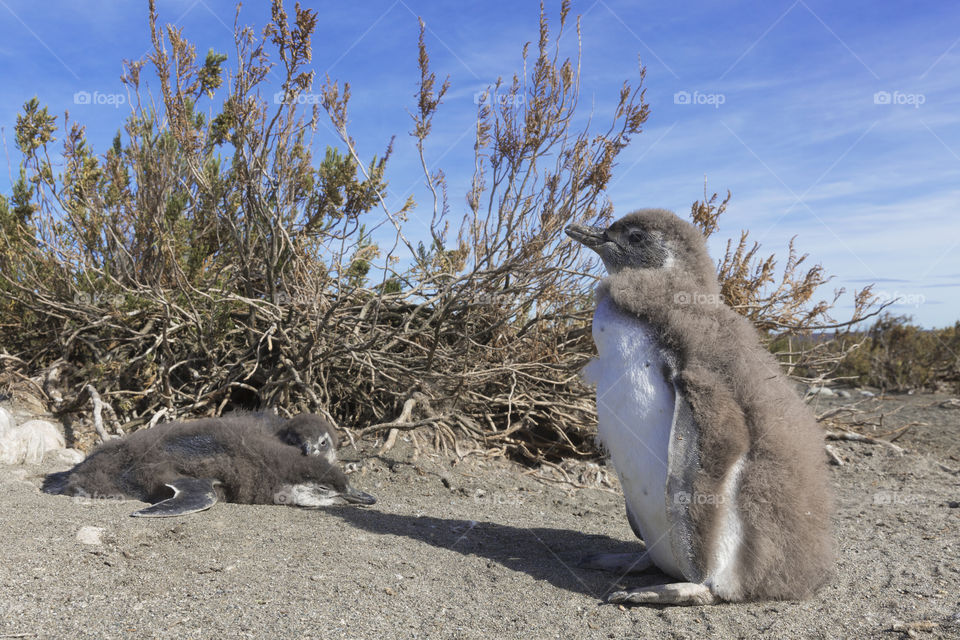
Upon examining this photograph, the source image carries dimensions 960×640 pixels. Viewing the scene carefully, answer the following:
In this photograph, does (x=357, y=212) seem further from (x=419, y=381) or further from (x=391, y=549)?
(x=391, y=549)

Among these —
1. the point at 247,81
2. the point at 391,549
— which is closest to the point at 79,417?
the point at 247,81

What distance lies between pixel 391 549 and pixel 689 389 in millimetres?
1644

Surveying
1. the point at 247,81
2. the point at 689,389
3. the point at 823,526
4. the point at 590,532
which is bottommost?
the point at 590,532

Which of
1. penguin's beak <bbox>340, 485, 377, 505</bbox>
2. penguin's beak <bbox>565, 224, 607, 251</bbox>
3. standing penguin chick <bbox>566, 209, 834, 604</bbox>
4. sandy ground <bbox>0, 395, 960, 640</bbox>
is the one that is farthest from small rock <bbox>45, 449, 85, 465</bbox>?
standing penguin chick <bbox>566, 209, 834, 604</bbox>

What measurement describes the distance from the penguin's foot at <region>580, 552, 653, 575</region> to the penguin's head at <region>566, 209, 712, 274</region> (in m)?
1.41

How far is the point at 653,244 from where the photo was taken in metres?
3.43

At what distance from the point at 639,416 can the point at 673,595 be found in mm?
747

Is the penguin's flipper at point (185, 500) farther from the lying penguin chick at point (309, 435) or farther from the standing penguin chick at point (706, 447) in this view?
the standing penguin chick at point (706, 447)

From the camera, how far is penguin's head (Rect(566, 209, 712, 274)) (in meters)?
3.38

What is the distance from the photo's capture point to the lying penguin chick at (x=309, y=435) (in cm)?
454

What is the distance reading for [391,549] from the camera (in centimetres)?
345

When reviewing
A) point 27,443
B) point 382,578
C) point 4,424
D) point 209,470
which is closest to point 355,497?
point 209,470

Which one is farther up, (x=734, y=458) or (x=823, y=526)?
(x=734, y=458)

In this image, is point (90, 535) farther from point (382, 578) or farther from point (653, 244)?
point (653, 244)
